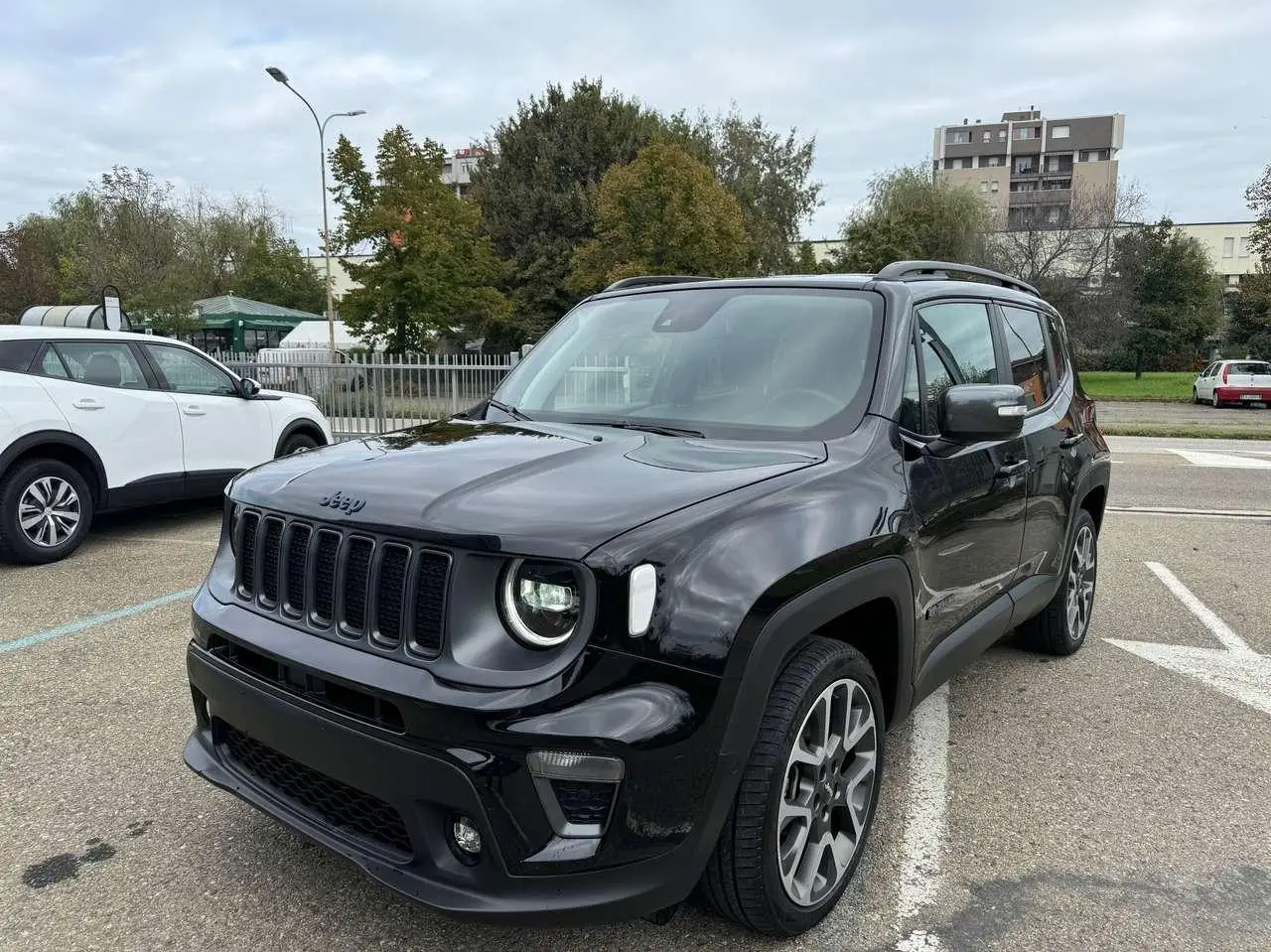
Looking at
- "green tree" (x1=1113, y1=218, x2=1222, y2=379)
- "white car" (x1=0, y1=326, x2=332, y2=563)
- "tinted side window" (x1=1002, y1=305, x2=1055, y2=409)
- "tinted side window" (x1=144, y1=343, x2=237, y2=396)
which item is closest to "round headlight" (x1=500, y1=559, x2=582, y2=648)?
"tinted side window" (x1=1002, y1=305, x2=1055, y2=409)

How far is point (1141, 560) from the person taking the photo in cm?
711

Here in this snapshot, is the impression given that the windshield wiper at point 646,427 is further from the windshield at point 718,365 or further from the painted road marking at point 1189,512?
the painted road marking at point 1189,512

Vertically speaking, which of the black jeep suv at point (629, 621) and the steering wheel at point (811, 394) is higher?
the steering wheel at point (811, 394)

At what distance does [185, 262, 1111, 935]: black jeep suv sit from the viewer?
6.51 feet

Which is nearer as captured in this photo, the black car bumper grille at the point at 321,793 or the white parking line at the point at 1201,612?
the black car bumper grille at the point at 321,793

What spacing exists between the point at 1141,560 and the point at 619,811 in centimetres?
644

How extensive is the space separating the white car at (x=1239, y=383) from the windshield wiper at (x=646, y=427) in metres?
31.9

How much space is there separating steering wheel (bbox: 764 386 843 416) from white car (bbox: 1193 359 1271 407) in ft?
104

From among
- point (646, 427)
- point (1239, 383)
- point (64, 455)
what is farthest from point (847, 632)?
point (1239, 383)

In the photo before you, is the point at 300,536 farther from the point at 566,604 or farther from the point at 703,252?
the point at 703,252

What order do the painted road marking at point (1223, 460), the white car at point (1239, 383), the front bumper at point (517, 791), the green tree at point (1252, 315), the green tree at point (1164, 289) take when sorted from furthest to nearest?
the green tree at point (1164, 289)
the green tree at point (1252, 315)
the white car at point (1239, 383)
the painted road marking at point (1223, 460)
the front bumper at point (517, 791)

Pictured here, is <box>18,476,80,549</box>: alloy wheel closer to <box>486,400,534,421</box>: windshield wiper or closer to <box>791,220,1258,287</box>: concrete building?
<box>486,400,534,421</box>: windshield wiper

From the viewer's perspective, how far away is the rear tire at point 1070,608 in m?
4.60

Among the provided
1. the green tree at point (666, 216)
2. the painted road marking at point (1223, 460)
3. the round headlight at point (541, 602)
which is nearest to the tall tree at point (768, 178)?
the green tree at point (666, 216)
